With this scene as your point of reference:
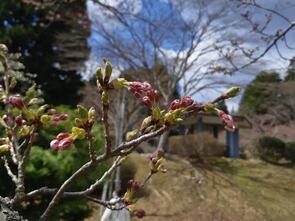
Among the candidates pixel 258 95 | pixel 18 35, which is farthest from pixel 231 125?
pixel 258 95

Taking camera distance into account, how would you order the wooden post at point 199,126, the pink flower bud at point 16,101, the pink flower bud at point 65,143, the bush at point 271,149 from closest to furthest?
1. the pink flower bud at point 65,143
2. the pink flower bud at point 16,101
3. the bush at point 271,149
4. the wooden post at point 199,126

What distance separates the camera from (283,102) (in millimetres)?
19094

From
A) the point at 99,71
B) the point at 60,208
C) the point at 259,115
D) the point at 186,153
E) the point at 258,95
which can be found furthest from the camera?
the point at 259,115

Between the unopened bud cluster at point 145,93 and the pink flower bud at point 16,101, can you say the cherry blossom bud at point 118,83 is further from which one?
the pink flower bud at point 16,101

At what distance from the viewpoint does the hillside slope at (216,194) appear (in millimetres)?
13867

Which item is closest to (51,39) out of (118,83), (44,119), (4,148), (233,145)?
(233,145)

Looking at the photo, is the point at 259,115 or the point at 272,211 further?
the point at 259,115

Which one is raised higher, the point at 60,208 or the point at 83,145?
the point at 83,145

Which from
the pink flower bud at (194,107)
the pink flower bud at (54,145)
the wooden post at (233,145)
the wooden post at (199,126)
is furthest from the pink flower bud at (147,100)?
the wooden post at (199,126)

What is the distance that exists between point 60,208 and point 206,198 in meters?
8.67

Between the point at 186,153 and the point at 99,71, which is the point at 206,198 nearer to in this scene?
the point at 186,153

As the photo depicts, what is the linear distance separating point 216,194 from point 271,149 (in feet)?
24.6

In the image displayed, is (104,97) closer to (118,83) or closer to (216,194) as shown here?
(118,83)

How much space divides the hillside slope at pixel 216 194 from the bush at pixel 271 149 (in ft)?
11.8
